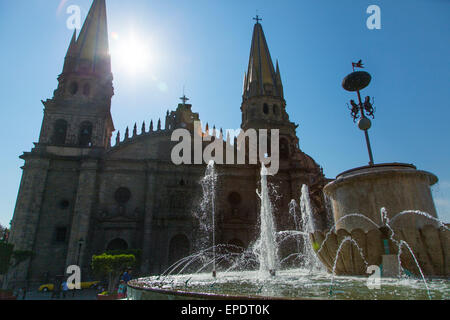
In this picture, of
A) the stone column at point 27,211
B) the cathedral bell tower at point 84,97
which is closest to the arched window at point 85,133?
the cathedral bell tower at point 84,97

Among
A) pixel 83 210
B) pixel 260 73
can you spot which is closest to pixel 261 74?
pixel 260 73

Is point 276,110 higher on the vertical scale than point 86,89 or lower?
lower

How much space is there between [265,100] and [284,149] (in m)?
5.36

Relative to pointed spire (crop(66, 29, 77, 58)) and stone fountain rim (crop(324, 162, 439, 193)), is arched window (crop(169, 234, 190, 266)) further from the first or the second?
pointed spire (crop(66, 29, 77, 58))

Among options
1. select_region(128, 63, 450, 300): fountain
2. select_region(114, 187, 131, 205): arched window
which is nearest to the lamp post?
select_region(128, 63, 450, 300): fountain

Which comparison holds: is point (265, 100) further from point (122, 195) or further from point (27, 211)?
point (27, 211)

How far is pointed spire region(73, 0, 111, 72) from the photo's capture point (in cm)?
2802

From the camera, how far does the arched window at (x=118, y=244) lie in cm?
2239

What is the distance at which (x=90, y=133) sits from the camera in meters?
25.8

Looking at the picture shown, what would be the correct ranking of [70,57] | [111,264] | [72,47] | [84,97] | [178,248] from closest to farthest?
[111,264], [178,248], [84,97], [70,57], [72,47]

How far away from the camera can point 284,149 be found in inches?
1067

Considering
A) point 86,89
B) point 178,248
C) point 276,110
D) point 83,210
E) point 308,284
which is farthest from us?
point 276,110

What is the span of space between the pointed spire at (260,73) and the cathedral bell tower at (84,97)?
1370 centimetres
